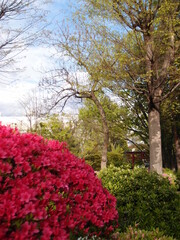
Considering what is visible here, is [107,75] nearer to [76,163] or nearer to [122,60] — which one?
[122,60]

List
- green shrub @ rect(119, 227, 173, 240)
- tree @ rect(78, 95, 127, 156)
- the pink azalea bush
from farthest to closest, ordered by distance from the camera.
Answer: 1. tree @ rect(78, 95, 127, 156)
2. green shrub @ rect(119, 227, 173, 240)
3. the pink azalea bush

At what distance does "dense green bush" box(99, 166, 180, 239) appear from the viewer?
522cm

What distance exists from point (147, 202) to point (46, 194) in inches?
147

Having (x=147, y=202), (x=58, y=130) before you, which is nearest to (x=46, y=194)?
(x=147, y=202)

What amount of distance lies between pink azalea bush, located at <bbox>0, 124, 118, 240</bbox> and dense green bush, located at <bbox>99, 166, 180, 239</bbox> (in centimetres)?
221

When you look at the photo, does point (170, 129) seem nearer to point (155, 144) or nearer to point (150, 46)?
point (155, 144)

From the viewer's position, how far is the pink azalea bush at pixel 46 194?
6.93 ft

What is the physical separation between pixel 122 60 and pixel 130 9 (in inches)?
89.1

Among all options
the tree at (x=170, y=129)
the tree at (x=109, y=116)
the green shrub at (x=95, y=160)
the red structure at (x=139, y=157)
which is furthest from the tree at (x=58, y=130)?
the tree at (x=170, y=129)

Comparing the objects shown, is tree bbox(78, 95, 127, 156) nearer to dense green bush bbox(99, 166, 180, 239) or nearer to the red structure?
the red structure

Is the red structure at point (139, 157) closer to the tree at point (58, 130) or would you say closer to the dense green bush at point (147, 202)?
the tree at point (58, 130)

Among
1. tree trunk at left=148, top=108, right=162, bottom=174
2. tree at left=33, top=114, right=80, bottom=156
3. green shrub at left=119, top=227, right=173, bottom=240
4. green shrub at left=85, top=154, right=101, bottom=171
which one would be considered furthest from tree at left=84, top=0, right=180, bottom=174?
tree at left=33, top=114, right=80, bottom=156

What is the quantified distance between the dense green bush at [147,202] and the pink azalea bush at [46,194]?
2207 mm

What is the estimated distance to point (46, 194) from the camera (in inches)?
91.8
